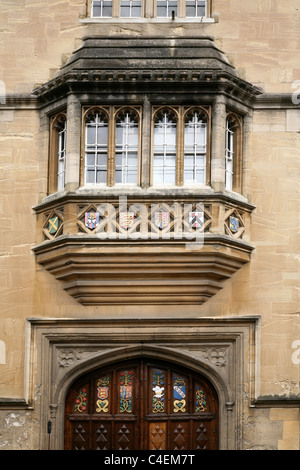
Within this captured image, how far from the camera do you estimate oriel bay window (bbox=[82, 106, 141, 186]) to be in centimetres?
1906

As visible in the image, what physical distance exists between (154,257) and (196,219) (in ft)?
2.97

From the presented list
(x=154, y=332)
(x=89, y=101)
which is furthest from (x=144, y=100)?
(x=154, y=332)

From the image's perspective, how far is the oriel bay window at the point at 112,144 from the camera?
750 inches

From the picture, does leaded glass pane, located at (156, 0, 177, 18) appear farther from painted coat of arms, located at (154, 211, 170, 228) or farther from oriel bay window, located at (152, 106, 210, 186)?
painted coat of arms, located at (154, 211, 170, 228)

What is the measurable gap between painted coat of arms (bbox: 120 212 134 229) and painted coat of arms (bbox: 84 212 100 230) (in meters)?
0.39

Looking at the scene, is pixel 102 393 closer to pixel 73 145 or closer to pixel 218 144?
pixel 73 145

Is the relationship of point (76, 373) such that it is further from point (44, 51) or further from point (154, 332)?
point (44, 51)

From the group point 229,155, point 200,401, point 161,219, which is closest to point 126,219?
point 161,219

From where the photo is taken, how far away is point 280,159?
19391mm

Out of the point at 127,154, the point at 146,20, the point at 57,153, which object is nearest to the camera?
the point at 127,154

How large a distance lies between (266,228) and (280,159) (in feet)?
3.92

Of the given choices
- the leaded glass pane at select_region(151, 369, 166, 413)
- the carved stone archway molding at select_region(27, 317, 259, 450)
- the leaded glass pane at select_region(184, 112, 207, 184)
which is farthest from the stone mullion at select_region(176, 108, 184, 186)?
the leaded glass pane at select_region(151, 369, 166, 413)

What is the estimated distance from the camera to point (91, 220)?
18703 mm

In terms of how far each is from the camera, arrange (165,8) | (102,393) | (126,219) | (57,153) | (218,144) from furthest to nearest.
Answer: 1. (165,8)
2. (57,153)
3. (102,393)
4. (218,144)
5. (126,219)
